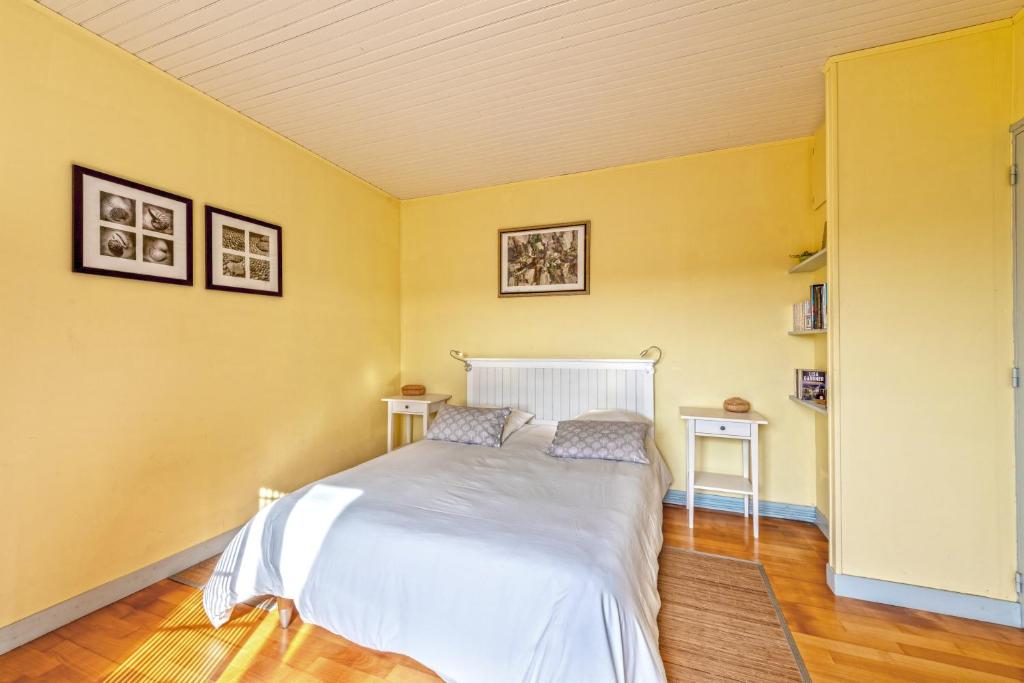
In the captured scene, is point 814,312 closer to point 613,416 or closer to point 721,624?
point 613,416

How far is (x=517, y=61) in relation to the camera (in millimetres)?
2066

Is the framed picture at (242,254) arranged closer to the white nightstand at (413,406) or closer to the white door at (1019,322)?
the white nightstand at (413,406)

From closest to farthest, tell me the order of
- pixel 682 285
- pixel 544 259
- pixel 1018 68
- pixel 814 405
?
pixel 1018 68
pixel 814 405
pixel 682 285
pixel 544 259

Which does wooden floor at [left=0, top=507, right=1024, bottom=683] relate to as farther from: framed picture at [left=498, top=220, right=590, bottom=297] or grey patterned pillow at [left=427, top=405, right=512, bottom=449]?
framed picture at [left=498, top=220, right=590, bottom=297]

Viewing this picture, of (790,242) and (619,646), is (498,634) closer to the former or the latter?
(619,646)

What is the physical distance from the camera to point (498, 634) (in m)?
1.31

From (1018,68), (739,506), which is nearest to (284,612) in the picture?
(739,506)

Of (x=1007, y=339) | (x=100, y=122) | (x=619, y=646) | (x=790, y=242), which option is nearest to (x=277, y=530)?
(x=619, y=646)

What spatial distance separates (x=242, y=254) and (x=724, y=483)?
3535mm

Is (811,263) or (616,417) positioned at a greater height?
(811,263)

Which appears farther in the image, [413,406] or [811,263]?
[413,406]

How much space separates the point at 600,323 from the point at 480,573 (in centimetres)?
237

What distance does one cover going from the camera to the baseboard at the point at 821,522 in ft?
8.55

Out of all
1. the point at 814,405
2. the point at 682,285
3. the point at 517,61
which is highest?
the point at 517,61
